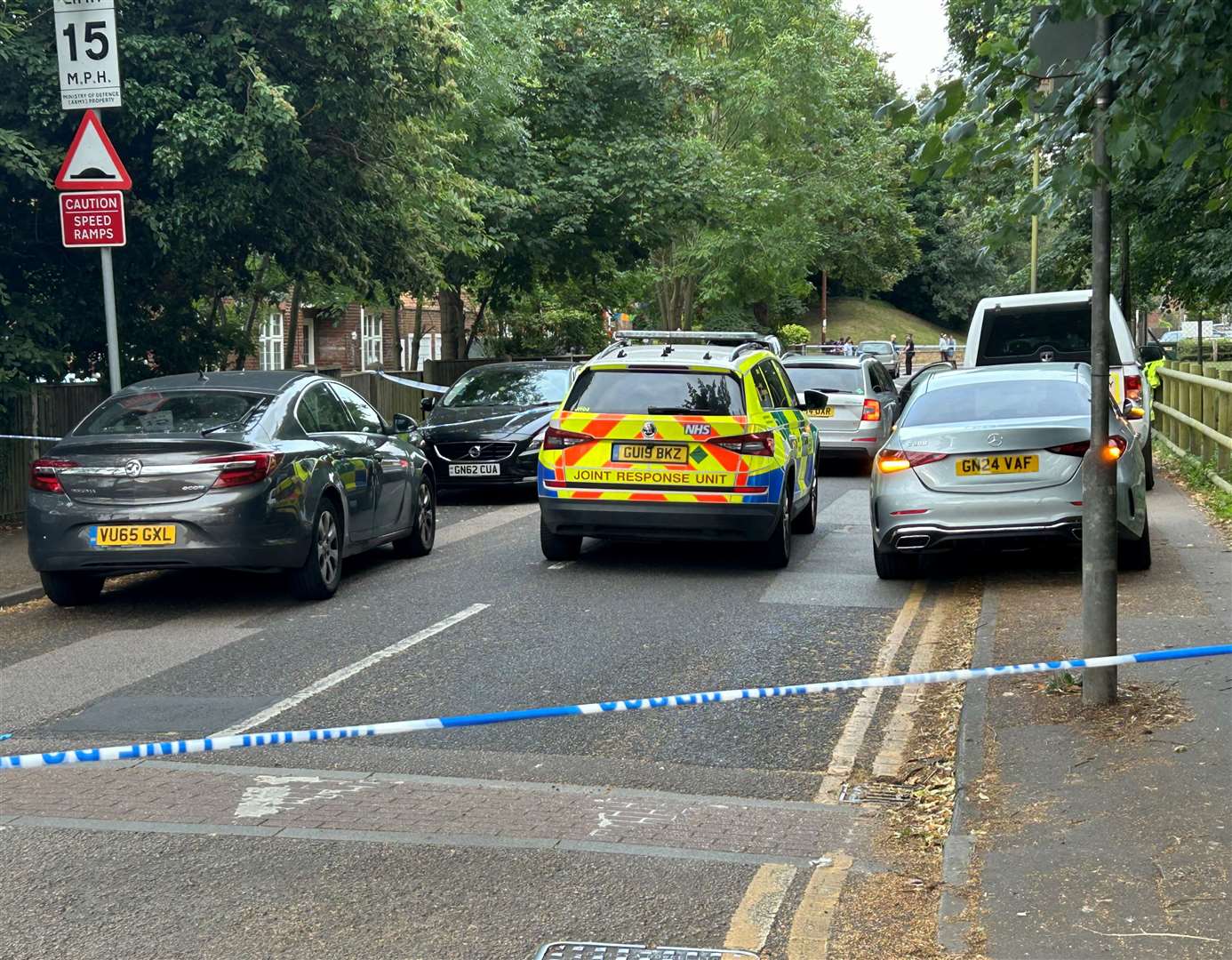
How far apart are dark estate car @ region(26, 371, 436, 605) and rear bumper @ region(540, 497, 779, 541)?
5.69 ft

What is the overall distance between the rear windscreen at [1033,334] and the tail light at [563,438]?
295 inches

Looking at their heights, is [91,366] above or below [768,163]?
below

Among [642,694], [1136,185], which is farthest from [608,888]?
[1136,185]

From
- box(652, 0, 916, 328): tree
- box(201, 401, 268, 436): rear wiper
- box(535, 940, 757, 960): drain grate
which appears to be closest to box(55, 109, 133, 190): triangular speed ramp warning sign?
box(201, 401, 268, 436): rear wiper

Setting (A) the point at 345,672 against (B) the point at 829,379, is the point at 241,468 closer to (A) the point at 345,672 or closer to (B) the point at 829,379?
(A) the point at 345,672

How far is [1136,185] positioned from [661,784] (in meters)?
16.8

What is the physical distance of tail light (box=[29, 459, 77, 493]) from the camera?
32.3 feet

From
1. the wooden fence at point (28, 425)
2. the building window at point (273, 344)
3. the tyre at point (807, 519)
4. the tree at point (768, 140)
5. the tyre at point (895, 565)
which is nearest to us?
the tyre at point (895, 565)

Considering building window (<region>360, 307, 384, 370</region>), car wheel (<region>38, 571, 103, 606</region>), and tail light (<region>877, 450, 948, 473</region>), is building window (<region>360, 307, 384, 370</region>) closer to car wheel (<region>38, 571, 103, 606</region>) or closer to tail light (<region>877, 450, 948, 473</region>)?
car wheel (<region>38, 571, 103, 606</region>)

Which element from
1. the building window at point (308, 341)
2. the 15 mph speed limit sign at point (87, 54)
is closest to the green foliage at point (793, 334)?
the building window at point (308, 341)

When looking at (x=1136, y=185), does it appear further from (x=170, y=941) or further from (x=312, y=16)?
(x=170, y=941)

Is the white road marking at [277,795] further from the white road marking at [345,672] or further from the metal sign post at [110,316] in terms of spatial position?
the metal sign post at [110,316]

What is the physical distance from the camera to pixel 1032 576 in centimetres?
1104

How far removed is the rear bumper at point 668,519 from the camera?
11.4 metres
